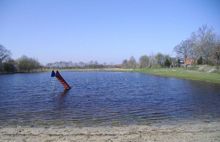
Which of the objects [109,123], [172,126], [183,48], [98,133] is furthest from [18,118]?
[183,48]

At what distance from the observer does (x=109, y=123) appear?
17.0 m

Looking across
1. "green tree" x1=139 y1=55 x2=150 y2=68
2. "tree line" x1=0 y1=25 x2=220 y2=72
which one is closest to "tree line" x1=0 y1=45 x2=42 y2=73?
"tree line" x1=0 y1=25 x2=220 y2=72

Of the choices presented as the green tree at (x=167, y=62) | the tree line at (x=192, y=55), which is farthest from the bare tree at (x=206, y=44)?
the green tree at (x=167, y=62)

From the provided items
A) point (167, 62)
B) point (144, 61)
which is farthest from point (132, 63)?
point (167, 62)

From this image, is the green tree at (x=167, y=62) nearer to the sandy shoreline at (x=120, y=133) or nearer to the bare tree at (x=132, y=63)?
the bare tree at (x=132, y=63)

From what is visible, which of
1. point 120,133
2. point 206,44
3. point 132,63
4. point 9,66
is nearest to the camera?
point 120,133

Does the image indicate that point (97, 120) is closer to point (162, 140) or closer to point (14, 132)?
point (14, 132)

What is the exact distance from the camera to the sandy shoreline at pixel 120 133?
12.2 meters

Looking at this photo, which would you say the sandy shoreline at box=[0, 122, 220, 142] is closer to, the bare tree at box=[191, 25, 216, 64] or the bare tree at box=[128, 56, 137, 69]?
the bare tree at box=[191, 25, 216, 64]

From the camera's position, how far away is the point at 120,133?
13.7m

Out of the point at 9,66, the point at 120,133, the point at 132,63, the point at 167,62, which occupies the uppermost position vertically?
the point at 9,66

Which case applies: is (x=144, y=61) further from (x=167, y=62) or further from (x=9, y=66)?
(x=9, y=66)

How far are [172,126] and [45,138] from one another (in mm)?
7141

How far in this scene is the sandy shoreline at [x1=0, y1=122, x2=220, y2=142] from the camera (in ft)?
40.1
